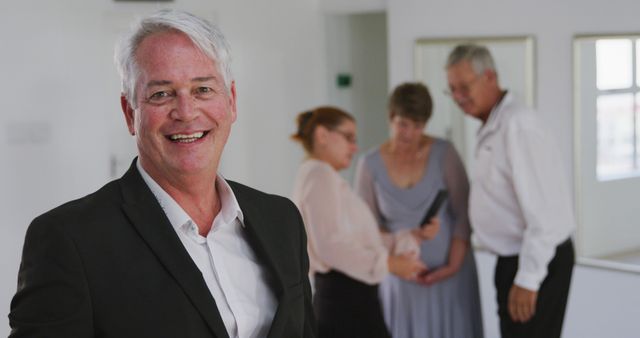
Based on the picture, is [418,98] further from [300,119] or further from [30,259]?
[30,259]

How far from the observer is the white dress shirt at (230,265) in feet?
5.35

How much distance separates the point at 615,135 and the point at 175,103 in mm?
3918

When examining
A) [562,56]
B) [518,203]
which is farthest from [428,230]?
[562,56]

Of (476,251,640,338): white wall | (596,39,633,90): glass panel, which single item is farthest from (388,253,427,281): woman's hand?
(596,39,633,90): glass panel

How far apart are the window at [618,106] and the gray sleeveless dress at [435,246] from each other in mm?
1137

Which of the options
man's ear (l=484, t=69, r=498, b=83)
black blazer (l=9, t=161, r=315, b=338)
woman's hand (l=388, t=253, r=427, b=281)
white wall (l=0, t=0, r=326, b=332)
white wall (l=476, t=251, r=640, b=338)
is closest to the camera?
black blazer (l=9, t=161, r=315, b=338)

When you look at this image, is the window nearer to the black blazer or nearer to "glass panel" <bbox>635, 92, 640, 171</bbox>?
"glass panel" <bbox>635, 92, 640, 171</bbox>

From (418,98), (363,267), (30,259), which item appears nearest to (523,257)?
(363,267)

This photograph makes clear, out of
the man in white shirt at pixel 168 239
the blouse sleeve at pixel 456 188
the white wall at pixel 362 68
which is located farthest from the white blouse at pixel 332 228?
the white wall at pixel 362 68

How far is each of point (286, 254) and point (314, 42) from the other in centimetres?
557

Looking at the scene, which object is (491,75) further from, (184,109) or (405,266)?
(184,109)

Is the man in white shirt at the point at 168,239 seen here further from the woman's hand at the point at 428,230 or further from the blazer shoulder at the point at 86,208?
the woman's hand at the point at 428,230

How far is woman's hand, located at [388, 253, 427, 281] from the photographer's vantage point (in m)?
4.25

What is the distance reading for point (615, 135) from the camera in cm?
498
